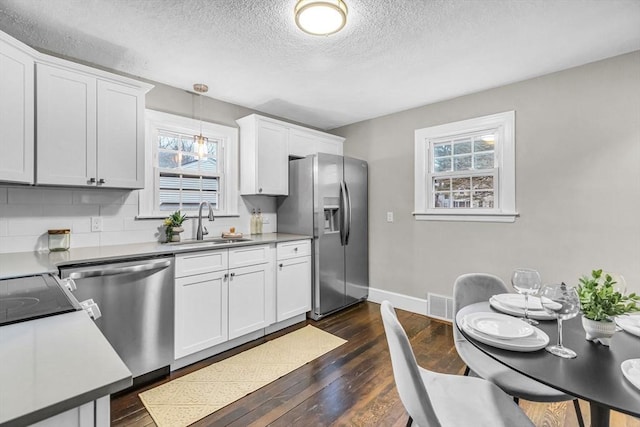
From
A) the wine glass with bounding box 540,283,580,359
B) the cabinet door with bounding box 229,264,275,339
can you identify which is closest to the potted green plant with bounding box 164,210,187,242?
the cabinet door with bounding box 229,264,275,339

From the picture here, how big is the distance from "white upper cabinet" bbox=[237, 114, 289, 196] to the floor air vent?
211 centimetres

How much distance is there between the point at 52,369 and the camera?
68 centimetres

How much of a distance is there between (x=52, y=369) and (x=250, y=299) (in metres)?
2.19

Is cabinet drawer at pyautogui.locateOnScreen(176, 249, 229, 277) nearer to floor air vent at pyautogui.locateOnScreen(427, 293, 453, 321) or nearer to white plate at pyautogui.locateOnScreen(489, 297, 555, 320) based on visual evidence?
white plate at pyautogui.locateOnScreen(489, 297, 555, 320)

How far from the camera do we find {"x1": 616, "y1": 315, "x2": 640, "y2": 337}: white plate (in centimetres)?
124

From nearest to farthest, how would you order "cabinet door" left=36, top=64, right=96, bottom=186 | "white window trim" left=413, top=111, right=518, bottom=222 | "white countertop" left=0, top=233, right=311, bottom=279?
"white countertop" left=0, top=233, right=311, bottom=279 < "cabinet door" left=36, top=64, right=96, bottom=186 < "white window trim" left=413, top=111, right=518, bottom=222

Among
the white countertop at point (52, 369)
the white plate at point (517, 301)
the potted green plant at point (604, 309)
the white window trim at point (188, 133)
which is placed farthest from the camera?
the white window trim at point (188, 133)

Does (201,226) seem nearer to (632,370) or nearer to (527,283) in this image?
(527,283)

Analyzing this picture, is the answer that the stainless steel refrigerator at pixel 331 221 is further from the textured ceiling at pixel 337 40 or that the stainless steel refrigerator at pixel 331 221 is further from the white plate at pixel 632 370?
the white plate at pixel 632 370

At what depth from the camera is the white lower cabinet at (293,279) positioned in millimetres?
3086

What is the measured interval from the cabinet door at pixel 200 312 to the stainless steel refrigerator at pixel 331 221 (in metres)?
1.14

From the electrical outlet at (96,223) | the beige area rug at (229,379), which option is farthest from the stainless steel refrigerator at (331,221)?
the electrical outlet at (96,223)

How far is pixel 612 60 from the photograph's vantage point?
8.00 ft

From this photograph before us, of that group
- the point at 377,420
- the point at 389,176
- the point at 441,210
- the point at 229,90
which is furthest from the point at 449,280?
the point at 229,90
